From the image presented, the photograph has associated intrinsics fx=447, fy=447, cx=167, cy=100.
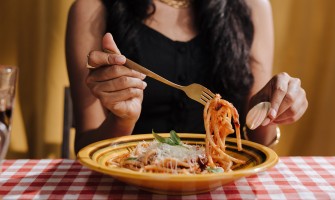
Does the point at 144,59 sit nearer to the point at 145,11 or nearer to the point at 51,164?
the point at 145,11

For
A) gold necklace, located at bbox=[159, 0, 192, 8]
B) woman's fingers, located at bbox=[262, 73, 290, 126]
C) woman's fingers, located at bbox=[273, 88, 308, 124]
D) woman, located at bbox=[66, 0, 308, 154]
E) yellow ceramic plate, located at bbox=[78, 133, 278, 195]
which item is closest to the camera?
yellow ceramic plate, located at bbox=[78, 133, 278, 195]

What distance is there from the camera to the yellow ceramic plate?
29.7 inches

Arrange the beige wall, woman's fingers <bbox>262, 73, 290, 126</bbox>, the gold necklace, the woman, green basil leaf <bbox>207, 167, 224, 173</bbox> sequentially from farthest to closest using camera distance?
the beige wall, the gold necklace, the woman, woman's fingers <bbox>262, 73, 290, 126</bbox>, green basil leaf <bbox>207, 167, 224, 173</bbox>

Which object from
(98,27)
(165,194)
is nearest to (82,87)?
(98,27)

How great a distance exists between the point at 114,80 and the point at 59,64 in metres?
1.15

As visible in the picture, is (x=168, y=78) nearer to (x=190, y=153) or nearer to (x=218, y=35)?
(x=218, y=35)

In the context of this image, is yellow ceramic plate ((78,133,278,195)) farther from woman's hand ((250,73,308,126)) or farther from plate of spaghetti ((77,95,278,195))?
woman's hand ((250,73,308,126))

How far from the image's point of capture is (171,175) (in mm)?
753

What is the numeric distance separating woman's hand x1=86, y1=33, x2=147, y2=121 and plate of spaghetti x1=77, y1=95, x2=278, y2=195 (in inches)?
4.2

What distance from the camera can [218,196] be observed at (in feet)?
2.84

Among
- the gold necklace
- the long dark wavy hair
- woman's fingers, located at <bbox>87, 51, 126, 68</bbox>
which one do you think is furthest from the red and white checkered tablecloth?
the gold necklace

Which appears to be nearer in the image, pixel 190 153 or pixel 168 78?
pixel 190 153

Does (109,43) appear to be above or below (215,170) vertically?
above

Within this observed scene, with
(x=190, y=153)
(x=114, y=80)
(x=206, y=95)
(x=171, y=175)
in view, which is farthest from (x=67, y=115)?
(x=171, y=175)
